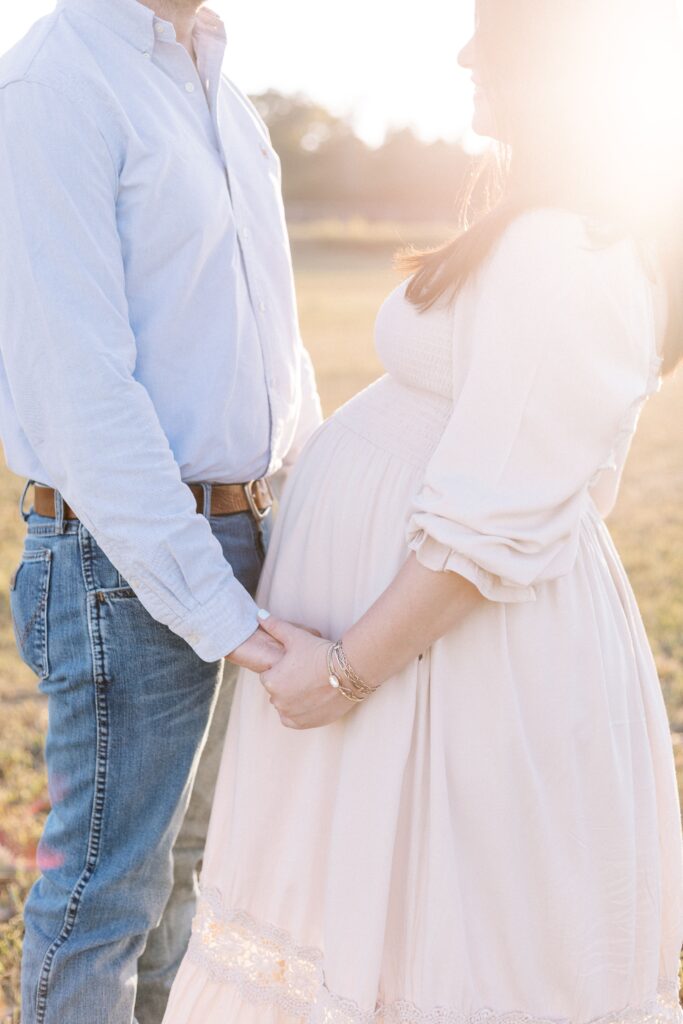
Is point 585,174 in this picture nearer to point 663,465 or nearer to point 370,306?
point 663,465

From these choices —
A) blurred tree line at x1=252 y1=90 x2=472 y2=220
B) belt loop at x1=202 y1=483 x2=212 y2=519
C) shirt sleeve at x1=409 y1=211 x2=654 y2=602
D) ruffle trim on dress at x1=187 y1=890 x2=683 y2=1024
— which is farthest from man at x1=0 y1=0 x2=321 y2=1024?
blurred tree line at x1=252 y1=90 x2=472 y2=220

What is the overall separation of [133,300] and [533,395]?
74 cm

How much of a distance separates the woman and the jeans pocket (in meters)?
0.41

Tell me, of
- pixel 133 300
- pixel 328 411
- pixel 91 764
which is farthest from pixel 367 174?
pixel 91 764

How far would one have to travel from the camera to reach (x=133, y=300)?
188 cm

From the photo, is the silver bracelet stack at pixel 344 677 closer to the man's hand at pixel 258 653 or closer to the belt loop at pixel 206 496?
the man's hand at pixel 258 653

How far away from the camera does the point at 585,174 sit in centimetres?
171

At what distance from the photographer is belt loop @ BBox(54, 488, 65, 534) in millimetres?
1922

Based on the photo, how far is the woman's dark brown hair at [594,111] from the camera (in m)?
1.70

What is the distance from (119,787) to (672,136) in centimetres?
150

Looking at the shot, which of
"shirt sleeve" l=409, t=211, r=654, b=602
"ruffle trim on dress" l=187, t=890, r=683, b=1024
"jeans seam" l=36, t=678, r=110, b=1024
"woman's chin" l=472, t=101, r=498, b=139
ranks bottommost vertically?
"ruffle trim on dress" l=187, t=890, r=683, b=1024

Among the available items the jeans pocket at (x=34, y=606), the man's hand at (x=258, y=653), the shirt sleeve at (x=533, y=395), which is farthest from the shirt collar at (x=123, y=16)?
the man's hand at (x=258, y=653)

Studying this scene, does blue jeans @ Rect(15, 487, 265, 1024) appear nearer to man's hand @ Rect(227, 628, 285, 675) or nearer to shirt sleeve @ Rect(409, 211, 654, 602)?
man's hand @ Rect(227, 628, 285, 675)

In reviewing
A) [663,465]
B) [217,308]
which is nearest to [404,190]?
[663,465]
